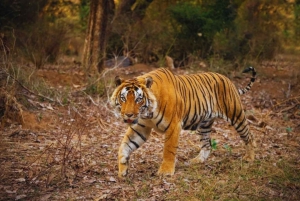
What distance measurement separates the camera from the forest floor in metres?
5.04

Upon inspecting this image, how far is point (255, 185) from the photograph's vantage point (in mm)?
5414

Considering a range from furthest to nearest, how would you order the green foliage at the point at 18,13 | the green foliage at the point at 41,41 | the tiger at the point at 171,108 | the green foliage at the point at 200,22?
the green foliage at the point at 200,22
the green foliage at the point at 18,13
the green foliage at the point at 41,41
the tiger at the point at 171,108

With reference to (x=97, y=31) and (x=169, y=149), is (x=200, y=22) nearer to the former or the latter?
(x=97, y=31)

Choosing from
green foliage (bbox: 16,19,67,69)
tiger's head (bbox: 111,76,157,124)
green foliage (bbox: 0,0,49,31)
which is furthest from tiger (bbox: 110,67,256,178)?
green foliage (bbox: 0,0,49,31)

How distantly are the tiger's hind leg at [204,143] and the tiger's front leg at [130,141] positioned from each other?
1.16m

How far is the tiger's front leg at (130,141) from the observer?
18.1 ft

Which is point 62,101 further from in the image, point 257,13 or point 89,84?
point 257,13

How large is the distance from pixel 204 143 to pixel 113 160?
1.32m

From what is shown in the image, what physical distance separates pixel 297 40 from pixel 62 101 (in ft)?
26.3

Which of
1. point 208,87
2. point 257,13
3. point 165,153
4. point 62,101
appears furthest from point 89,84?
point 257,13

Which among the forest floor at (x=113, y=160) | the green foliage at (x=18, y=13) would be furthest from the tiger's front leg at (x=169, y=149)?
the green foliage at (x=18, y=13)

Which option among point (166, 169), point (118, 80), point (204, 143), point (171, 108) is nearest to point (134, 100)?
point (118, 80)

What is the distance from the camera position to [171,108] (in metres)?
5.58

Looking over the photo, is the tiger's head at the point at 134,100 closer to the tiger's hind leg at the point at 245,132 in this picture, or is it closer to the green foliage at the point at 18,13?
the tiger's hind leg at the point at 245,132
